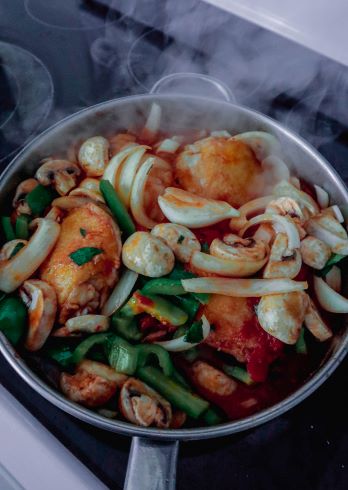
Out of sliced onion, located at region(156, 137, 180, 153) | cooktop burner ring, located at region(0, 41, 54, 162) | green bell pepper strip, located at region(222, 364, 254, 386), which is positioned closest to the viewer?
green bell pepper strip, located at region(222, 364, 254, 386)

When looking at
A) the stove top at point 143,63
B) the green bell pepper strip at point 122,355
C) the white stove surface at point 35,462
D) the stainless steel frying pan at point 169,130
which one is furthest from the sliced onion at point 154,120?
the white stove surface at point 35,462

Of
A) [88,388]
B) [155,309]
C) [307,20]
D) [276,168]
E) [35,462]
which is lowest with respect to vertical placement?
[35,462]

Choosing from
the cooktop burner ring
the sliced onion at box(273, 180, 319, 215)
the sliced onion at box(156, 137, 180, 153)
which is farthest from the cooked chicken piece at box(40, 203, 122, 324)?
the cooktop burner ring

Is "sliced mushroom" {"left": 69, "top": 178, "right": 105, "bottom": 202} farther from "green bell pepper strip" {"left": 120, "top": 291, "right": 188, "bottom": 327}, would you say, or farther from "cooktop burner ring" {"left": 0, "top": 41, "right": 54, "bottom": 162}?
"cooktop burner ring" {"left": 0, "top": 41, "right": 54, "bottom": 162}

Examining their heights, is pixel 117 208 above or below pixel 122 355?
above

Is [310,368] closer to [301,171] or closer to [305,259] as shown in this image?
[305,259]

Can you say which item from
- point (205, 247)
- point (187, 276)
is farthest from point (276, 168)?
point (187, 276)

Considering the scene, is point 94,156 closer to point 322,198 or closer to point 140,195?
point 140,195

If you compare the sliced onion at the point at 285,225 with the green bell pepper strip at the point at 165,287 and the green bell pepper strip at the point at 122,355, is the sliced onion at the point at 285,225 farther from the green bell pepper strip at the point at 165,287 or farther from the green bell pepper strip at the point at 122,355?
the green bell pepper strip at the point at 122,355
